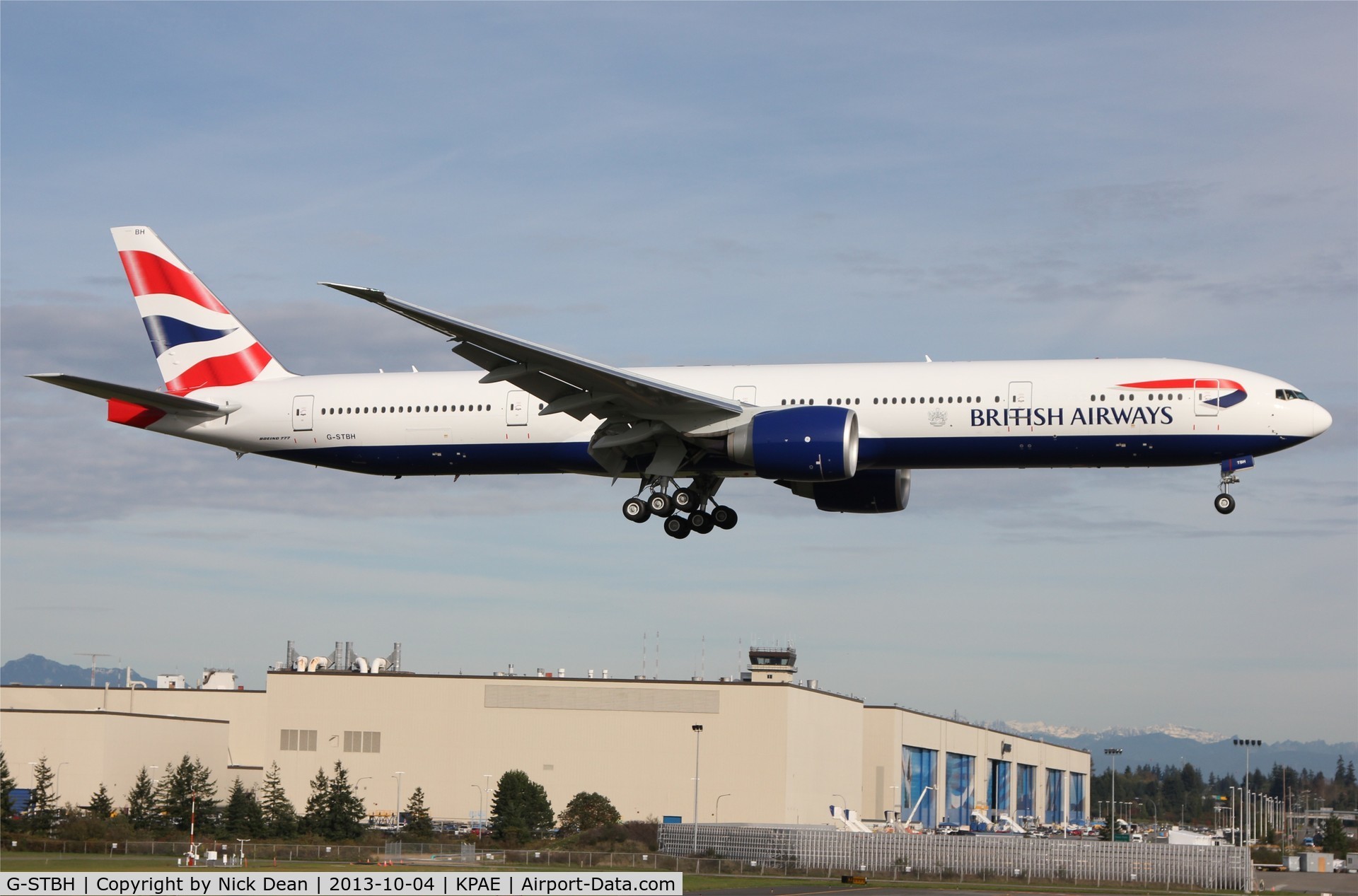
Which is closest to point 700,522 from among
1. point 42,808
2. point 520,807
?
point 42,808

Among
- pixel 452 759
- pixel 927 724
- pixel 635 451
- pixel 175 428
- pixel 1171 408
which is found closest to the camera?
pixel 1171 408

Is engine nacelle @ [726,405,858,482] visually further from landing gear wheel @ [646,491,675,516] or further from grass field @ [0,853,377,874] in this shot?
grass field @ [0,853,377,874]

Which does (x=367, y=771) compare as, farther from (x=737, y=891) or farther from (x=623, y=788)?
(x=737, y=891)

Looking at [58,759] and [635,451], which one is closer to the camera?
[635,451]

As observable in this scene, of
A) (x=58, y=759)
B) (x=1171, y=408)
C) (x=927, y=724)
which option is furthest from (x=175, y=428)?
(x=927, y=724)

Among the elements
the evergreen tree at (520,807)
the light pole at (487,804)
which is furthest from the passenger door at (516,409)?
the light pole at (487,804)

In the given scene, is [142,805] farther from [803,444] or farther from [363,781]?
[803,444]

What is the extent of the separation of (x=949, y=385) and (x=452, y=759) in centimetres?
7802

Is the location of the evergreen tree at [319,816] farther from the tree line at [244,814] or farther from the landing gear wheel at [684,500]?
the landing gear wheel at [684,500]

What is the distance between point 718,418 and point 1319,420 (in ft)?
51.8

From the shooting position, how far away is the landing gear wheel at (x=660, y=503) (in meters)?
44.0

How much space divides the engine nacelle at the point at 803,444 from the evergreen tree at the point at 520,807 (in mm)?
58575

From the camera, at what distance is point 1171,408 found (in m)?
39.3

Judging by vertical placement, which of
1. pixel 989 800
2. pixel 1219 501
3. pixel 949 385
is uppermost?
pixel 949 385
